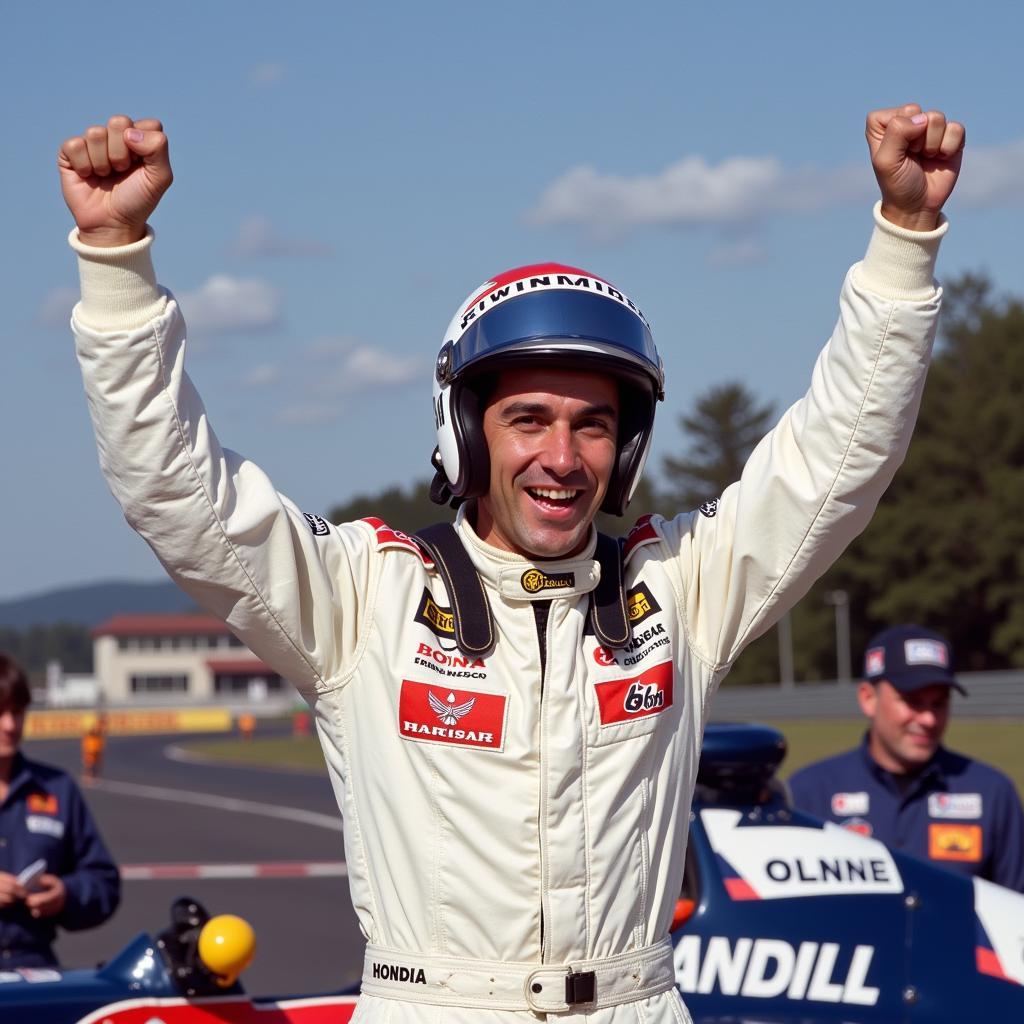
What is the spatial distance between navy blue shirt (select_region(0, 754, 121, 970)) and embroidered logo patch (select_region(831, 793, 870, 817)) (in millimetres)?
2578

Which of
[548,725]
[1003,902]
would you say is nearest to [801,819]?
[1003,902]

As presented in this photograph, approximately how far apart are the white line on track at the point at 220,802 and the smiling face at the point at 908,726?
51.0ft

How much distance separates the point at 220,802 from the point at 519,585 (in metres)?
25.5

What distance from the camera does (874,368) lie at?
8.61ft

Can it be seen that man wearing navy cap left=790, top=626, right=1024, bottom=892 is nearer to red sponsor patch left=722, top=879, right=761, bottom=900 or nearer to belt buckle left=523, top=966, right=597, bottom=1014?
red sponsor patch left=722, top=879, right=761, bottom=900

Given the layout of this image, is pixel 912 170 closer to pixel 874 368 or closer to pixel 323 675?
pixel 874 368

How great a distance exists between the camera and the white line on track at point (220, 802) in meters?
22.8

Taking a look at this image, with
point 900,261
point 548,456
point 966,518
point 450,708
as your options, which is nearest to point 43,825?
point 450,708

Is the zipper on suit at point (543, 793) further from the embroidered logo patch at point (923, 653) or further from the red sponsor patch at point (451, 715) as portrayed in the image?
the embroidered logo patch at point (923, 653)

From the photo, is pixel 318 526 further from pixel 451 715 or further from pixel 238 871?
pixel 238 871

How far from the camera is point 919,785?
566 cm

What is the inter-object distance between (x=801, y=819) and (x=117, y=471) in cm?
223

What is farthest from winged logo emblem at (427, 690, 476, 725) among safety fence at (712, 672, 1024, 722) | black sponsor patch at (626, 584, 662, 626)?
safety fence at (712, 672, 1024, 722)

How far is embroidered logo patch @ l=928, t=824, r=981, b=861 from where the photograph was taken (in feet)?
18.2
